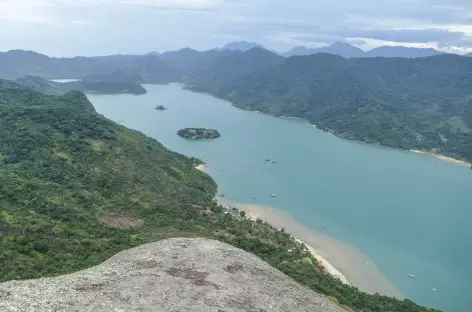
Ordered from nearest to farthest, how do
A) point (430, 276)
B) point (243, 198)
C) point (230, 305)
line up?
point (230, 305), point (430, 276), point (243, 198)

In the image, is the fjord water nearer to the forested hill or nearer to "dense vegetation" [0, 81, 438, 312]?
"dense vegetation" [0, 81, 438, 312]

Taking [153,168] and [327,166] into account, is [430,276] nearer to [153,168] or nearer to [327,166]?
[153,168]

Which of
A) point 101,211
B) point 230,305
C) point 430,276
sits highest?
point 230,305

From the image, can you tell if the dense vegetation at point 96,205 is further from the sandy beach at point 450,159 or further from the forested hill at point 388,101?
the forested hill at point 388,101

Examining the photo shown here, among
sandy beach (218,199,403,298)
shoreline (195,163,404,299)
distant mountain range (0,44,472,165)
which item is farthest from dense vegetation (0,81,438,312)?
→ distant mountain range (0,44,472,165)

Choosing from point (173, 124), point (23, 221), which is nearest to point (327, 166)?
point (173, 124)

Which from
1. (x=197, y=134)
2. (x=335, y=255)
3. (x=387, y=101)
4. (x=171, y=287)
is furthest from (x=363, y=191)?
(x=387, y=101)

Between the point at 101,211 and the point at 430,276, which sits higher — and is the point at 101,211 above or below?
above
